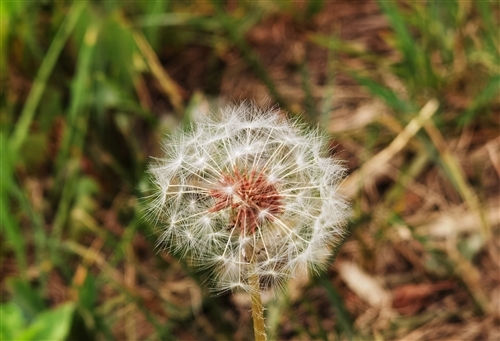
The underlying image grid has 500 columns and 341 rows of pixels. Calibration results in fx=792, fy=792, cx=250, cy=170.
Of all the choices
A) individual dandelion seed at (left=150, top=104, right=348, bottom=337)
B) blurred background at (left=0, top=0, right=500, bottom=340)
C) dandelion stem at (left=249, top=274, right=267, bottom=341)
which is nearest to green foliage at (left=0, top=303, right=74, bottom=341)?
blurred background at (left=0, top=0, right=500, bottom=340)

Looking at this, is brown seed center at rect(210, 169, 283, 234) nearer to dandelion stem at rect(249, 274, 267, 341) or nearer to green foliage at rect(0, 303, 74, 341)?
dandelion stem at rect(249, 274, 267, 341)

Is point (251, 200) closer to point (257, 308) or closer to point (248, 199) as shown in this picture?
point (248, 199)

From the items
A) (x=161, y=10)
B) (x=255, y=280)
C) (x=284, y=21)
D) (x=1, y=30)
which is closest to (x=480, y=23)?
(x=284, y=21)

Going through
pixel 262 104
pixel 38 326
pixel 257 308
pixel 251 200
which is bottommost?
pixel 257 308

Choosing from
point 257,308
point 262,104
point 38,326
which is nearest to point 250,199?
point 257,308

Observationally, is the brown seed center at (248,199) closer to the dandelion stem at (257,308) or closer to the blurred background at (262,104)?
the dandelion stem at (257,308)

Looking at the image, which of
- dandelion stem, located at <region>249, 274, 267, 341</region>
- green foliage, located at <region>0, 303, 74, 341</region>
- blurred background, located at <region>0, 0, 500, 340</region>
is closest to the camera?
dandelion stem, located at <region>249, 274, 267, 341</region>

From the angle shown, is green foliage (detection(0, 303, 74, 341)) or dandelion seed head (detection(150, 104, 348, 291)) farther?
green foliage (detection(0, 303, 74, 341))
